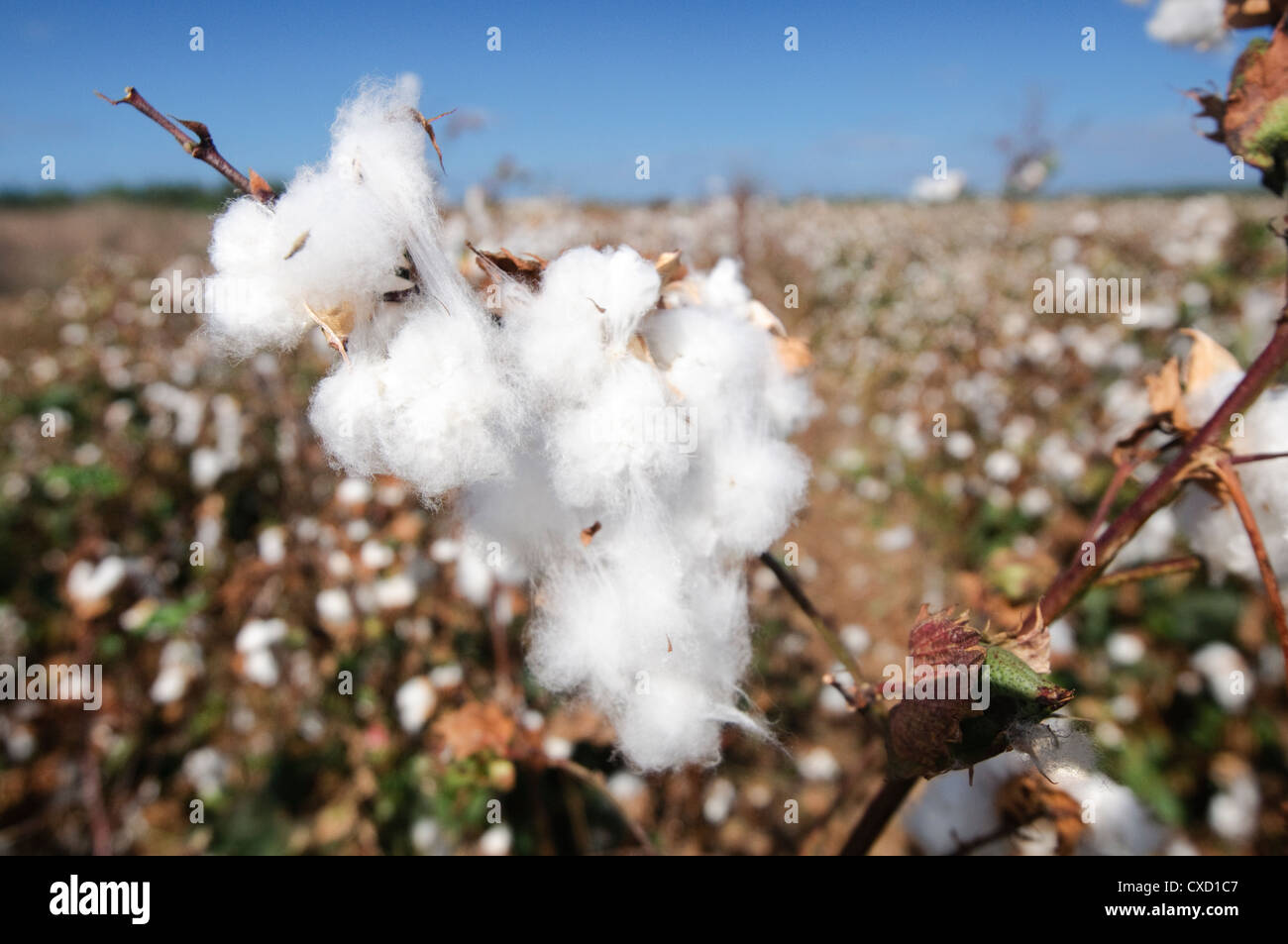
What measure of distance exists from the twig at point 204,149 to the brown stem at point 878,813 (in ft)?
2.56

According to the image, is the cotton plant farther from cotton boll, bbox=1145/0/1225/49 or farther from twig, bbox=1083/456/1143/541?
cotton boll, bbox=1145/0/1225/49

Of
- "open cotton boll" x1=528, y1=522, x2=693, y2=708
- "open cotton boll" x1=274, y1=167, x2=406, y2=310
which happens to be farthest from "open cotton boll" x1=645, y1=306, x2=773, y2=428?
"open cotton boll" x1=274, y1=167, x2=406, y2=310

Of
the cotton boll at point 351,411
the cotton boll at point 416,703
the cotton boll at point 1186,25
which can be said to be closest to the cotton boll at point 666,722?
the cotton boll at point 351,411

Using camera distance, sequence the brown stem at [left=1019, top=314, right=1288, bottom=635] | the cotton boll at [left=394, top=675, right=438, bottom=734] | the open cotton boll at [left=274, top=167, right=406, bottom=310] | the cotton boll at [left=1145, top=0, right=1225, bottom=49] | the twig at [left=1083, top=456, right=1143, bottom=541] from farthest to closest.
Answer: the cotton boll at [left=394, top=675, right=438, bottom=734] → the cotton boll at [left=1145, top=0, right=1225, bottom=49] → the twig at [left=1083, top=456, right=1143, bottom=541] → the brown stem at [left=1019, top=314, right=1288, bottom=635] → the open cotton boll at [left=274, top=167, right=406, bottom=310]

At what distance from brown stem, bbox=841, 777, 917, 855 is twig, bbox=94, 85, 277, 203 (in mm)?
782

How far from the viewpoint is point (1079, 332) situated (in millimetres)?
4027

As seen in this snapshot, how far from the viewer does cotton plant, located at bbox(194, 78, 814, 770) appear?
52cm

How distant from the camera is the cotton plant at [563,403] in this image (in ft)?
1.70

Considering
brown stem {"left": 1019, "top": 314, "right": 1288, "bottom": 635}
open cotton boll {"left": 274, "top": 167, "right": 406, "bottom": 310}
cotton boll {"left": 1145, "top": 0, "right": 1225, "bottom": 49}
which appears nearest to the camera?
open cotton boll {"left": 274, "top": 167, "right": 406, "bottom": 310}

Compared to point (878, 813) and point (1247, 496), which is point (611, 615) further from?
point (1247, 496)

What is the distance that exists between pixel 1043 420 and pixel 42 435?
5297 mm

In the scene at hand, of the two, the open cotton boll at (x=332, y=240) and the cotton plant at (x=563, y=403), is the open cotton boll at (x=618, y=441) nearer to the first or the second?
the cotton plant at (x=563, y=403)

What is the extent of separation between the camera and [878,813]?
0.79 metres

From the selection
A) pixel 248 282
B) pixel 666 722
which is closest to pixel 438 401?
pixel 248 282
